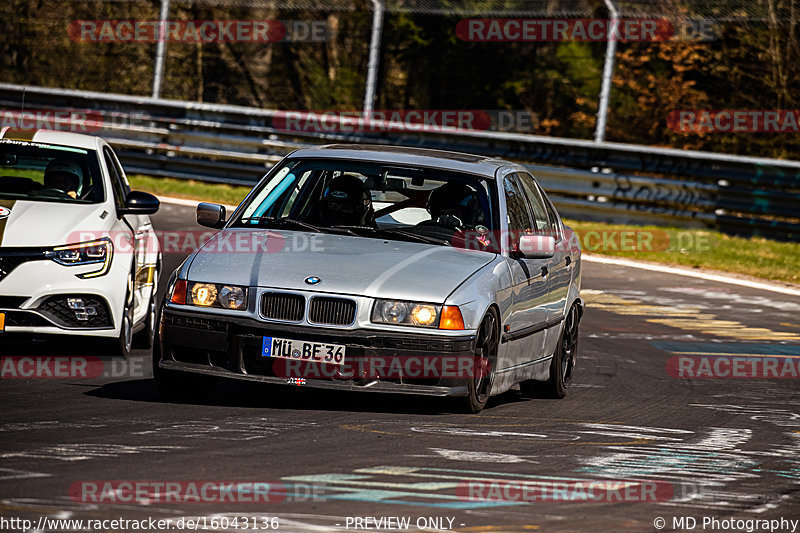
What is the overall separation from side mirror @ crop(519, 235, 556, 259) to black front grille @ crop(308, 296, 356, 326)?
1411 millimetres

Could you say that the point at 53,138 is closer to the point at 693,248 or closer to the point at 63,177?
the point at 63,177

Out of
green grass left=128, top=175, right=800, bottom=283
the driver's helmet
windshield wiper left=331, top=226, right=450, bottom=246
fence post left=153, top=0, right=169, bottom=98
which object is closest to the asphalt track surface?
windshield wiper left=331, top=226, right=450, bottom=246

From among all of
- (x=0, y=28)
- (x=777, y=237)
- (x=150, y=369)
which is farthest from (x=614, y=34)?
(x=0, y=28)

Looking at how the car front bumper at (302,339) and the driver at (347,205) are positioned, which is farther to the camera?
the driver at (347,205)

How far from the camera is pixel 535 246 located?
28.2 feet

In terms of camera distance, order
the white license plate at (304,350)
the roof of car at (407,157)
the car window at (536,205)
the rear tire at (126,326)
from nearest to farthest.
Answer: the white license plate at (304,350)
the roof of car at (407,157)
the rear tire at (126,326)
the car window at (536,205)

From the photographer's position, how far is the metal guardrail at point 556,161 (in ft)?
64.5

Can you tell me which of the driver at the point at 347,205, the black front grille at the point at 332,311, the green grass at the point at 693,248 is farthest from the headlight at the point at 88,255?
the green grass at the point at 693,248

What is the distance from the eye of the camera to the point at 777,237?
774 inches

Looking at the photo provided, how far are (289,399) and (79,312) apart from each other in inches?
73.7

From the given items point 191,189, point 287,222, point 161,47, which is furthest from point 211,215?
point 191,189

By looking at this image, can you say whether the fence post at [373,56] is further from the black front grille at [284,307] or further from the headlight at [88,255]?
the black front grille at [284,307]

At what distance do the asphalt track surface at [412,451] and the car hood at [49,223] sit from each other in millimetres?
961

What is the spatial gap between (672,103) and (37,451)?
2599 centimetres
